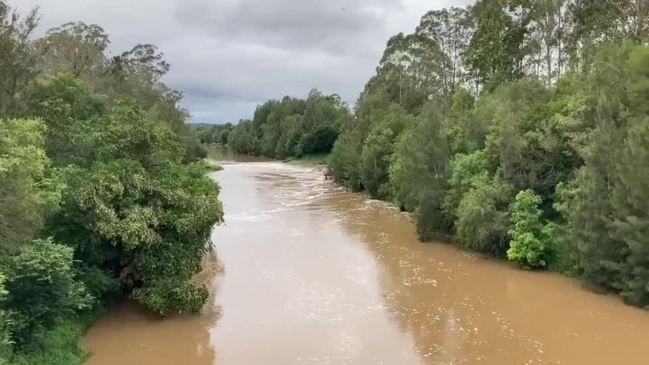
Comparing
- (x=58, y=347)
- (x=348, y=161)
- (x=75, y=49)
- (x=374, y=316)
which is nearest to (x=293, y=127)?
(x=348, y=161)

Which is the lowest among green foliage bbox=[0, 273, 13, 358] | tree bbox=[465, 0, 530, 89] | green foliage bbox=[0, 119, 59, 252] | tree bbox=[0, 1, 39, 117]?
green foliage bbox=[0, 273, 13, 358]

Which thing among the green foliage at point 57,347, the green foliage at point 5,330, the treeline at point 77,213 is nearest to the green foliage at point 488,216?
the treeline at point 77,213

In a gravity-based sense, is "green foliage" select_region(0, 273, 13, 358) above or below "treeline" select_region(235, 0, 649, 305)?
below

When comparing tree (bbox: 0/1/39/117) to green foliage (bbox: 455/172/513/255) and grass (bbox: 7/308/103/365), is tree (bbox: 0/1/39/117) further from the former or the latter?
green foliage (bbox: 455/172/513/255)

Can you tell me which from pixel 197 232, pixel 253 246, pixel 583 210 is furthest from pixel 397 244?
pixel 197 232

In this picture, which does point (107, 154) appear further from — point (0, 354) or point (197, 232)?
point (0, 354)

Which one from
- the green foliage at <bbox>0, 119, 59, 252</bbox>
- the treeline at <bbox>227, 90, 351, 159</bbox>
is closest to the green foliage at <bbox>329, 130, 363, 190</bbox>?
the treeline at <bbox>227, 90, 351, 159</bbox>
